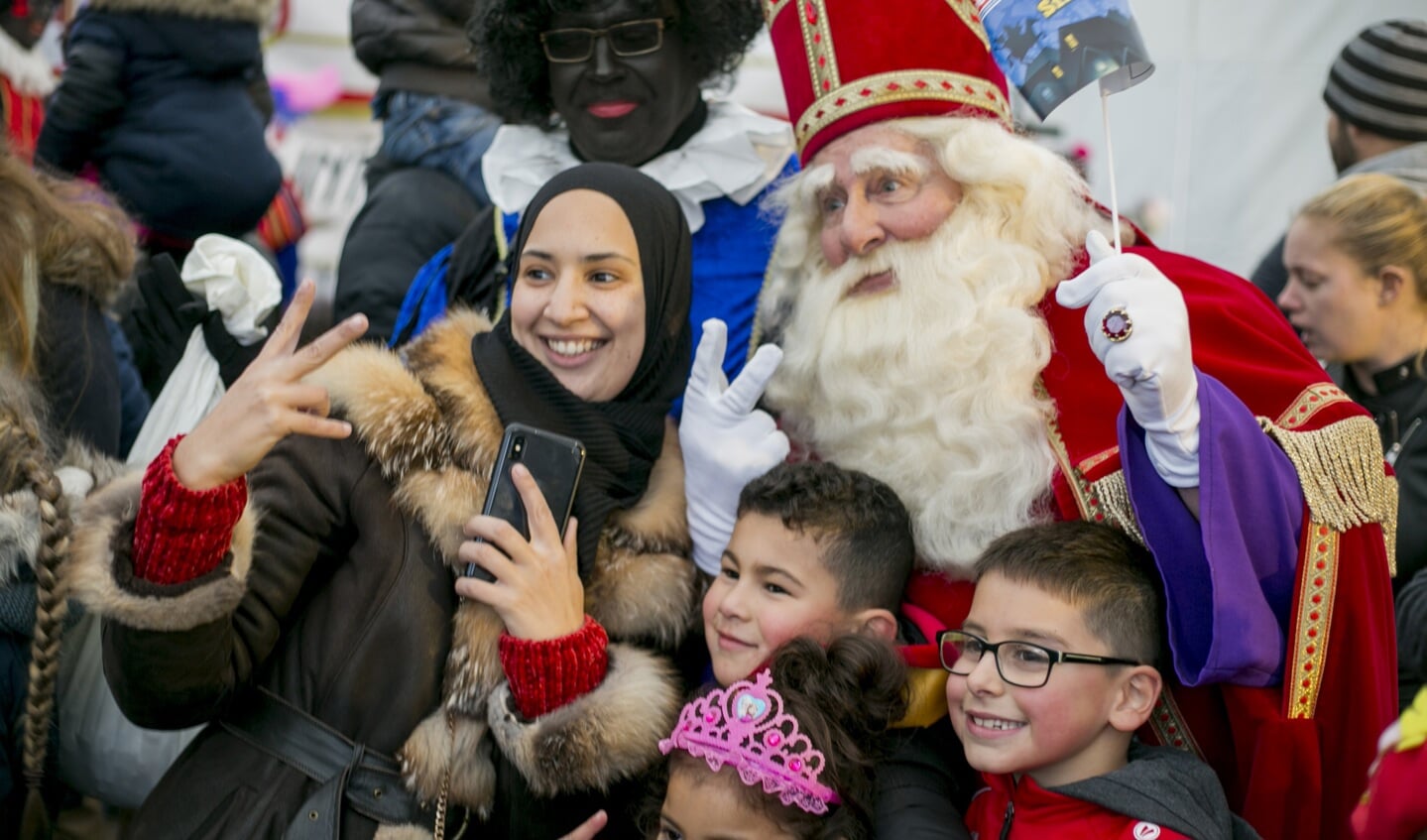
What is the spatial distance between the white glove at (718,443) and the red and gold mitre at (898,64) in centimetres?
60

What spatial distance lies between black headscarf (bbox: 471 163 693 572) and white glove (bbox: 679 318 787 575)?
7cm

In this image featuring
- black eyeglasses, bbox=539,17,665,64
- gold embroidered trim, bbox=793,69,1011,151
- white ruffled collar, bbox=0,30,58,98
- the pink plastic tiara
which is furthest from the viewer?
white ruffled collar, bbox=0,30,58,98

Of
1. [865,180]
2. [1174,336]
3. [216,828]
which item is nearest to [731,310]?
[865,180]

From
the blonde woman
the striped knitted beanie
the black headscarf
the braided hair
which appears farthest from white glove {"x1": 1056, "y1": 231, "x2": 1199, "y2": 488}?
the striped knitted beanie

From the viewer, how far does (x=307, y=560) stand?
2562 mm

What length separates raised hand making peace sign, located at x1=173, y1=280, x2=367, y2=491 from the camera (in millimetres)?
2191

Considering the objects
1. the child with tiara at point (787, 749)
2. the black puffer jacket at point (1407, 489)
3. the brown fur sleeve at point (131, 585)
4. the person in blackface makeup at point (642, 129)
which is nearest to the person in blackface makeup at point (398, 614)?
the brown fur sleeve at point (131, 585)

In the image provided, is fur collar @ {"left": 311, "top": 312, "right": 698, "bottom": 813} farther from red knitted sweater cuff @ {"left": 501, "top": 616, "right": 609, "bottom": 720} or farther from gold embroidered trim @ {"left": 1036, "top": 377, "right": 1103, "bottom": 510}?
gold embroidered trim @ {"left": 1036, "top": 377, "right": 1103, "bottom": 510}

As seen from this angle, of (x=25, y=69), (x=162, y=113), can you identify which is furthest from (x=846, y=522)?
(x=25, y=69)

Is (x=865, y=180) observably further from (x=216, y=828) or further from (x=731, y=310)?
(x=216, y=828)

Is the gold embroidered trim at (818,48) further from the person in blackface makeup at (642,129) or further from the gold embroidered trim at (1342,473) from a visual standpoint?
the gold embroidered trim at (1342,473)

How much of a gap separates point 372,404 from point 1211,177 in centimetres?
517

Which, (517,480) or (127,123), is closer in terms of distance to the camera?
(517,480)

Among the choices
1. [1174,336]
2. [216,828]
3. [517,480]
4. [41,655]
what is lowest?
[216,828]
